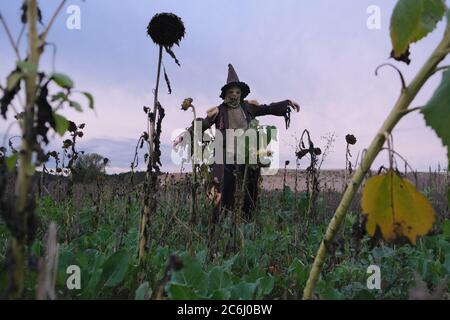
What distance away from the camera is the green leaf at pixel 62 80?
1.07 metres

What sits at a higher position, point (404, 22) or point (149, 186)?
point (404, 22)

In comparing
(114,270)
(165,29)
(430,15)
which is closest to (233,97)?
(165,29)

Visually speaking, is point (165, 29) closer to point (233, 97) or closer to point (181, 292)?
point (181, 292)

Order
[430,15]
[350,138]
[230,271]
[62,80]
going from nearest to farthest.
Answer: [62,80], [430,15], [230,271], [350,138]

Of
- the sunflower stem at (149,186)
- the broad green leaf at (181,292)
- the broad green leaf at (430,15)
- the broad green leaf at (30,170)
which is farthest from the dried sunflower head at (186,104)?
the broad green leaf at (30,170)

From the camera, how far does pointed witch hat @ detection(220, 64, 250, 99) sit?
7459mm

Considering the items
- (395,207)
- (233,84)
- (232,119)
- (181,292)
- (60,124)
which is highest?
(233,84)

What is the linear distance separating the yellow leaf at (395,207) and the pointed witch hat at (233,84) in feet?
20.5

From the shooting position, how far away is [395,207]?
1.32 meters

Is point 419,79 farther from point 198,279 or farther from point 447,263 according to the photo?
point 447,263

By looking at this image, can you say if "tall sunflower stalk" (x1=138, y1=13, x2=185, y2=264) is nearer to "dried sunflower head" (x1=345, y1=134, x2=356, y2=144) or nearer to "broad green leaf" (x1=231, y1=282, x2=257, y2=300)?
"broad green leaf" (x1=231, y1=282, x2=257, y2=300)

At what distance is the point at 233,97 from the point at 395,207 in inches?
243

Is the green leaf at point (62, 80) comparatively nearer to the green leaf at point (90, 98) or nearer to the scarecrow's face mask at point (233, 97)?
the green leaf at point (90, 98)
